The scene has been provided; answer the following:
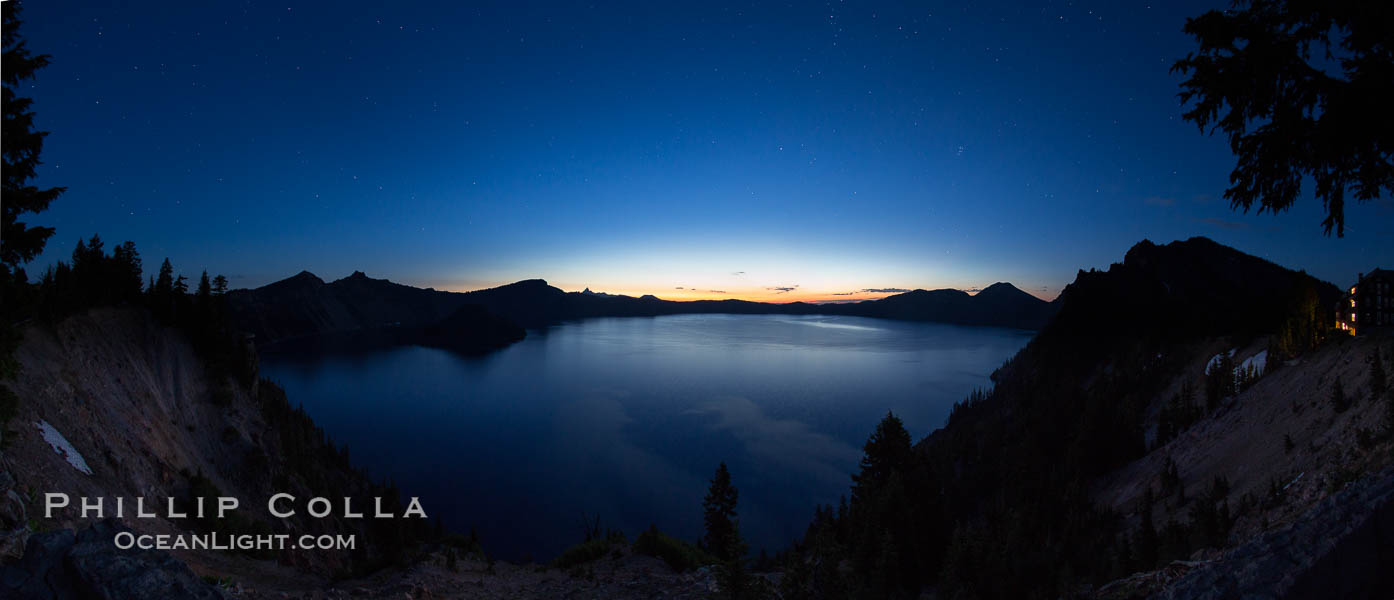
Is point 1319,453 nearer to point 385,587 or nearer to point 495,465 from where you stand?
point 385,587

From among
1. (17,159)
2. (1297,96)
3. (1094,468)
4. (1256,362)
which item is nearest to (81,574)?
(17,159)

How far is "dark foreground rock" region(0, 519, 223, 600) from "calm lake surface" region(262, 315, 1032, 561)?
5593cm

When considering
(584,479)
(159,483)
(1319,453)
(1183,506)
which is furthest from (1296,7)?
(584,479)

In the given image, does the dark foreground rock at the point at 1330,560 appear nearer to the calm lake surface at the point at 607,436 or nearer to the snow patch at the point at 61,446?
the snow patch at the point at 61,446

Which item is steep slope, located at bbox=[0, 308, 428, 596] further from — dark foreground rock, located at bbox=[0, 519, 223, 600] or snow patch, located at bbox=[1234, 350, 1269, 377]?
snow patch, located at bbox=[1234, 350, 1269, 377]

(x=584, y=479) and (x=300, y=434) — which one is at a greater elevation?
(x=300, y=434)

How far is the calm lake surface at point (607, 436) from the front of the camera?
6712 cm

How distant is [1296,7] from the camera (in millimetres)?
6762

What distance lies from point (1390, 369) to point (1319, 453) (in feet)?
26.0

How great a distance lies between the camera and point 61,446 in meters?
17.2

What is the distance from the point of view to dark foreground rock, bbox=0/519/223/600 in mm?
7352

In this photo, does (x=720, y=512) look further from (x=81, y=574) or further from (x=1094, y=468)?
(x=81, y=574)

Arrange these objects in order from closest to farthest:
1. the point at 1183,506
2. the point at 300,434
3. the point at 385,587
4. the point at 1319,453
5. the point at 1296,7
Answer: the point at 1296,7, the point at 385,587, the point at 1319,453, the point at 1183,506, the point at 300,434

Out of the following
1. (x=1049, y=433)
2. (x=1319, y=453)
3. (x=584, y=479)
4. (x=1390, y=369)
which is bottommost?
(x=584, y=479)
